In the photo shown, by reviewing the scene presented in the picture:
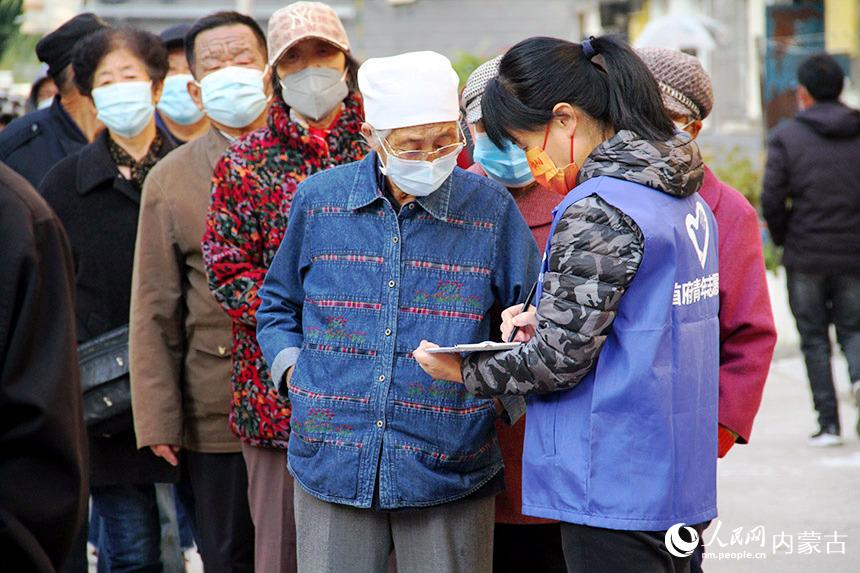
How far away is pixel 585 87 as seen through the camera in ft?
9.82

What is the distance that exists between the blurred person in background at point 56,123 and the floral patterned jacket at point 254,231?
2124mm

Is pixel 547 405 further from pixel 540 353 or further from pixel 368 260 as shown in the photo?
pixel 368 260

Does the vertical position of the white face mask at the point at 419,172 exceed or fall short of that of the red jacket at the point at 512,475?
it exceeds it

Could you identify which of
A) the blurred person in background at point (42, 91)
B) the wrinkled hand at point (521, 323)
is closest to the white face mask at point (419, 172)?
the wrinkled hand at point (521, 323)

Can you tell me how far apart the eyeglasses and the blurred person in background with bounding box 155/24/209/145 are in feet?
9.37

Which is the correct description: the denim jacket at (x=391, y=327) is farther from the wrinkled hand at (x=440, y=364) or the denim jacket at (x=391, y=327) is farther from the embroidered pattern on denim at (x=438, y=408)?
the wrinkled hand at (x=440, y=364)

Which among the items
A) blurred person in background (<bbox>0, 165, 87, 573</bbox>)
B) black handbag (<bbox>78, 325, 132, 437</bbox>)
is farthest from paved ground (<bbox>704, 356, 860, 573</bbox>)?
blurred person in background (<bbox>0, 165, 87, 573</bbox>)

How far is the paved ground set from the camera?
235 inches

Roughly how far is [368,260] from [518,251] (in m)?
0.40

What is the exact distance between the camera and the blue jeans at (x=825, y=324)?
8.25 metres

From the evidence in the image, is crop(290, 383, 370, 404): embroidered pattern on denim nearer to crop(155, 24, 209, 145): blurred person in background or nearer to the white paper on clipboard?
the white paper on clipboard

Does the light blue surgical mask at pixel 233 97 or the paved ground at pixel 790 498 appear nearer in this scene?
the light blue surgical mask at pixel 233 97

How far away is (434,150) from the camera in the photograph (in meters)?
3.33

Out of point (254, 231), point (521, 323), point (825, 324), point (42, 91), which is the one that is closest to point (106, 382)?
point (254, 231)
